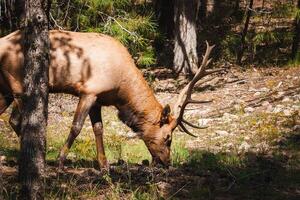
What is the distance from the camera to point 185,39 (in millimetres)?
13469

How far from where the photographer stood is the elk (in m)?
6.55

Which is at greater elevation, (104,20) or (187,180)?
(104,20)

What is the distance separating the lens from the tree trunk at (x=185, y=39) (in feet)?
43.7

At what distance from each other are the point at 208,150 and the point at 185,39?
590cm

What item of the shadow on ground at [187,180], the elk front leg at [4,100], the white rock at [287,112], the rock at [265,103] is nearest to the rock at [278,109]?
the white rock at [287,112]

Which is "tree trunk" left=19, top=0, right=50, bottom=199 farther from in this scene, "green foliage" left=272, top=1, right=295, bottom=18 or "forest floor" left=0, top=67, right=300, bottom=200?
"green foliage" left=272, top=1, right=295, bottom=18

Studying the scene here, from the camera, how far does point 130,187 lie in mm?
5098

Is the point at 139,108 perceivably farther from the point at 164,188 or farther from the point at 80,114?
the point at 164,188

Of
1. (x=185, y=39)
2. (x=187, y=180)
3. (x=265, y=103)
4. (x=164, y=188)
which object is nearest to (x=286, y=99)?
(x=265, y=103)

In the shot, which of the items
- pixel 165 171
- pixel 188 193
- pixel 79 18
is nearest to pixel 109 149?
pixel 165 171

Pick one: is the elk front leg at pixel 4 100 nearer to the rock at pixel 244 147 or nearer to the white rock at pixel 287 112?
the rock at pixel 244 147

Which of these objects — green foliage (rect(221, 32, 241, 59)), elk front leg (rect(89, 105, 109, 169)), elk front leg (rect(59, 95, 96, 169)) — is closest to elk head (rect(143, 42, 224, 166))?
elk front leg (rect(89, 105, 109, 169))

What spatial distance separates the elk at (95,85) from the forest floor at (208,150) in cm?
41

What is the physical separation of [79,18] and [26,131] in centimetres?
715
